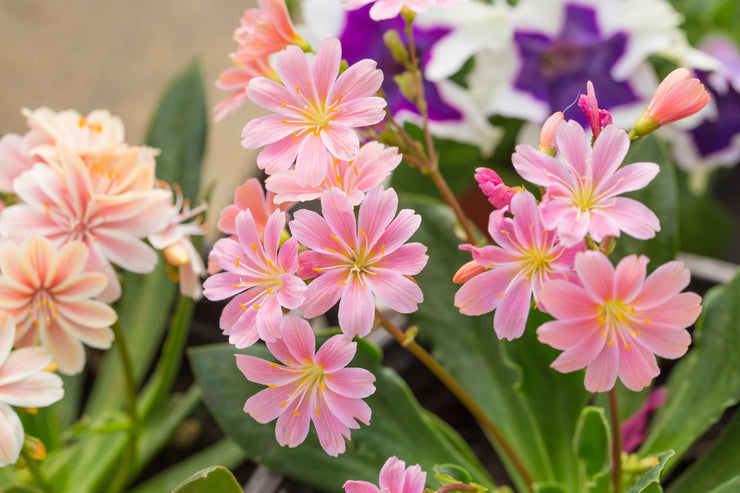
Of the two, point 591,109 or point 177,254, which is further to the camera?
point 177,254

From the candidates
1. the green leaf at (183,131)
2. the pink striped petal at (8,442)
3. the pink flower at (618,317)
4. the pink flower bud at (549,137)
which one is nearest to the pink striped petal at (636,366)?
the pink flower at (618,317)

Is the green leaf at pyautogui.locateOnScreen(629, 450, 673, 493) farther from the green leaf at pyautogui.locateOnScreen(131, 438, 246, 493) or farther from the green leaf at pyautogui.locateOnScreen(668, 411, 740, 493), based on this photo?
the green leaf at pyautogui.locateOnScreen(131, 438, 246, 493)

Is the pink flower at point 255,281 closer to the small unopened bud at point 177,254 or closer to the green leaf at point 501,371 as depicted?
the small unopened bud at point 177,254

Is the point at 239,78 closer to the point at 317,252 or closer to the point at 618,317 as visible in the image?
the point at 317,252

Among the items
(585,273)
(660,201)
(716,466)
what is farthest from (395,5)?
(716,466)

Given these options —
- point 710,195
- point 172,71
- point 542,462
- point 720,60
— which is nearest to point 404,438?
point 542,462

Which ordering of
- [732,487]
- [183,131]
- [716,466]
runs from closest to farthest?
1. [732,487]
2. [716,466]
3. [183,131]

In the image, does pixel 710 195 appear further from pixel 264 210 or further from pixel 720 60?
pixel 264 210
